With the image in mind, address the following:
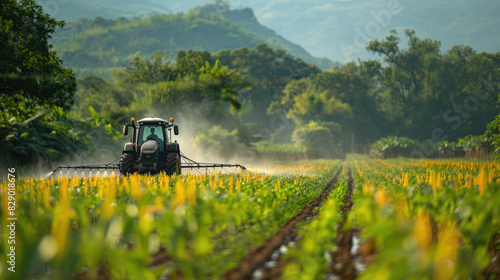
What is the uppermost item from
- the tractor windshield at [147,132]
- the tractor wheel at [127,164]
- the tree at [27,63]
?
the tree at [27,63]

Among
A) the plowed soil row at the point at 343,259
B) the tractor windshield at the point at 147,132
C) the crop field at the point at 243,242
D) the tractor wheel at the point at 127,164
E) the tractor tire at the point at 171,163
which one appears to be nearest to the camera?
the crop field at the point at 243,242

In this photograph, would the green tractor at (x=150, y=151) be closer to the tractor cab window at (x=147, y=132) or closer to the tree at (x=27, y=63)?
the tractor cab window at (x=147, y=132)

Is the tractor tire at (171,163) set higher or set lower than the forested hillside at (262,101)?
lower

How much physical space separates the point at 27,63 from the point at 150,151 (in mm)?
7644

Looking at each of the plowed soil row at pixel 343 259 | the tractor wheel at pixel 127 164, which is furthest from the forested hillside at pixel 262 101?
the plowed soil row at pixel 343 259

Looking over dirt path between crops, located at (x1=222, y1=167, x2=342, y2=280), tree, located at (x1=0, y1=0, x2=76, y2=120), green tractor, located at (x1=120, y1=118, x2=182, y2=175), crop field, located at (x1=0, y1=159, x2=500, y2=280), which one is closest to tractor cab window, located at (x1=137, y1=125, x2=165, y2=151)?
green tractor, located at (x1=120, y1=118, x2=182, y2=175)

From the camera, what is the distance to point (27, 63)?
20.9m

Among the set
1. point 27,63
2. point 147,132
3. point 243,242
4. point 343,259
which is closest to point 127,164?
point 147,132

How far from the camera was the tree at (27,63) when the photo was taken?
2038 cm

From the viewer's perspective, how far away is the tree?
66.8ft

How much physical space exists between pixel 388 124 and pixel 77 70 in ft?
377

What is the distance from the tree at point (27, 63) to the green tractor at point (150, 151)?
4.59 m

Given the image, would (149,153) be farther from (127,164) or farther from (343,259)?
(343,259)

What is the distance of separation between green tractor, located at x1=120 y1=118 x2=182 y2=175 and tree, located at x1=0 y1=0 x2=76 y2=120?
459 centimetres
